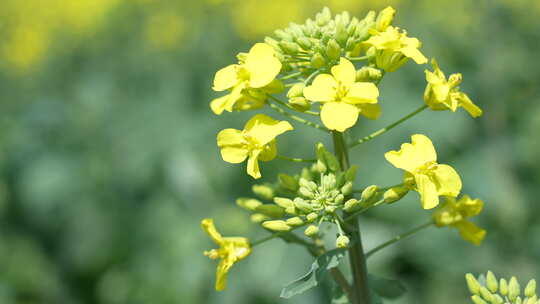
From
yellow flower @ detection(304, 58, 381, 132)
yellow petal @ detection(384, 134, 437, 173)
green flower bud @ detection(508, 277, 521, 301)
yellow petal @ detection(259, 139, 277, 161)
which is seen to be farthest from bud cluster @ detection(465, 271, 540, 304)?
yellow petal @ detection(259, 139, 277, 161)

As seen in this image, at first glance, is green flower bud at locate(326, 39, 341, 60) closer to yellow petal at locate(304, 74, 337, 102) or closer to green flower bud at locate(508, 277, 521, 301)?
yellow petal at locate(304, 74, 337, 102)

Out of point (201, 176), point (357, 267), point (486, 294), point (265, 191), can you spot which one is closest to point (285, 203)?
point (265, 191)

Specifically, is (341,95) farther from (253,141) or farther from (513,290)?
(513,290)

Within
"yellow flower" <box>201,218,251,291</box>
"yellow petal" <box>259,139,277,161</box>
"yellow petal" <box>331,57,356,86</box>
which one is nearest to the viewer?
"yellow petal" <box>331,57,356,86</box>

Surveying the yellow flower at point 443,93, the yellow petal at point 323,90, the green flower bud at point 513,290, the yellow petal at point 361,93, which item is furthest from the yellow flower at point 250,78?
the green flower bud at point 513,290

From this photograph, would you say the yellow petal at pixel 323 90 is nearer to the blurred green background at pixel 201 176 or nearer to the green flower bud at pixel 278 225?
the green flower bud at pixel 278 225
